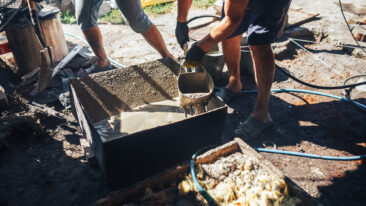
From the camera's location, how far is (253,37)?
232 centimetres

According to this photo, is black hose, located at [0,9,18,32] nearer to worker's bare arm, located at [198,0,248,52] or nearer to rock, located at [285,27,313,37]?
worker's bare arm, located at [198,0,248,52]

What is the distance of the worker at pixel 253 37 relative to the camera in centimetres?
212

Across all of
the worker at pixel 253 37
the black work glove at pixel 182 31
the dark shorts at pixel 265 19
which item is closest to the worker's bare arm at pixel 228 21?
the worker at pixel 253 37

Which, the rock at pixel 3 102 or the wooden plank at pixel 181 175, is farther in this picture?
the rock at pixel 3 102

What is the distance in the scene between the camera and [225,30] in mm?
2129

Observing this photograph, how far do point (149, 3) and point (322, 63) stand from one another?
4518 mm

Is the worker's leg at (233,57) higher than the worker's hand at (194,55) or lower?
lower

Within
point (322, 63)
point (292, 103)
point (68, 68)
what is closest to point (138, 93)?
point (68, 68)

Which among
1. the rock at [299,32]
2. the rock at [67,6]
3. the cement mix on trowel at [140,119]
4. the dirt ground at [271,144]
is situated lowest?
the dirt ground at [271,144]

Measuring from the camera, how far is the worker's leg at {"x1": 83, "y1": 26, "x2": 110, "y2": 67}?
3.44m

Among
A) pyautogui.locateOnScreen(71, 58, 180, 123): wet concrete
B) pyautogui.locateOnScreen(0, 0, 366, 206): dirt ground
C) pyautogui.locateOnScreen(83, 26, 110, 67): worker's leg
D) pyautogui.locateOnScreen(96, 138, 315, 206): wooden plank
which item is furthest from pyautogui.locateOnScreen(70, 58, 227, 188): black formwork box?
pyautogui.locateOnScreen(83, 26, 110, 67): worker's leg

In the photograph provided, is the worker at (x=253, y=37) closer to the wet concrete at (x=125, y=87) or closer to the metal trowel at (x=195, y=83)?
the metal trowel at (x=195, y=83)

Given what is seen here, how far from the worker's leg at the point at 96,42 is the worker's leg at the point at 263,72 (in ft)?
7.00

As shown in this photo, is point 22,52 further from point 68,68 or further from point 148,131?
point 148,131
